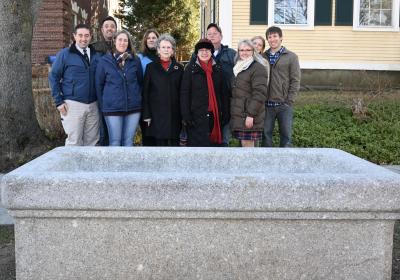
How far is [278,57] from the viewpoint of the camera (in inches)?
281

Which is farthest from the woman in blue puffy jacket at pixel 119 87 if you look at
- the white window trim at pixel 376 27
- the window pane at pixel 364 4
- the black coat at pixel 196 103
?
the window pane at pixel 364 4

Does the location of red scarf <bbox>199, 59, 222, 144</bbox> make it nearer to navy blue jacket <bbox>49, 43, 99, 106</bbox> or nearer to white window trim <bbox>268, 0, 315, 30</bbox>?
navy blue jacket <bbox>49, 43, 99, 106</bbox>

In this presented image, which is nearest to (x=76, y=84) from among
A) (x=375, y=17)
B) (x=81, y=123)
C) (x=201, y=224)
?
(x=81, y=123)

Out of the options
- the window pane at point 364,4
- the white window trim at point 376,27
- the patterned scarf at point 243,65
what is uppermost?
the window pane at point 364,4

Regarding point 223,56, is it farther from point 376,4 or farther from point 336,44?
point 376,4

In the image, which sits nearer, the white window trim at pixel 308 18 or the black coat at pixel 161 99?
the black coat at pixel 161 99

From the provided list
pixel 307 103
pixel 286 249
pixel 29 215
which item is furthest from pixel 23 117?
pixel 307 103

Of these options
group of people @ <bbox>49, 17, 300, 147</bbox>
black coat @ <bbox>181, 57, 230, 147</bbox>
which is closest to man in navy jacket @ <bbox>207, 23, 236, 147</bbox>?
group of people @ <bbox>49, 17, 300, 147</bbox>

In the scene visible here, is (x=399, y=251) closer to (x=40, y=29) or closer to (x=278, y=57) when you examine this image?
(x=278, y=57)

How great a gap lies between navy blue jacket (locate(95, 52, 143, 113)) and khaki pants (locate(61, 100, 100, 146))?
0.26 meters

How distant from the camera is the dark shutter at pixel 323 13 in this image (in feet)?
52.3

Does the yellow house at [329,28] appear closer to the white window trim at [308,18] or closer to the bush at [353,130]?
the white window trim at [308,18]

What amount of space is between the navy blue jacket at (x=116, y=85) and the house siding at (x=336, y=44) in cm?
1036

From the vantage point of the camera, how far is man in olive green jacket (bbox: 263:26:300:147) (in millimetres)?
7043
